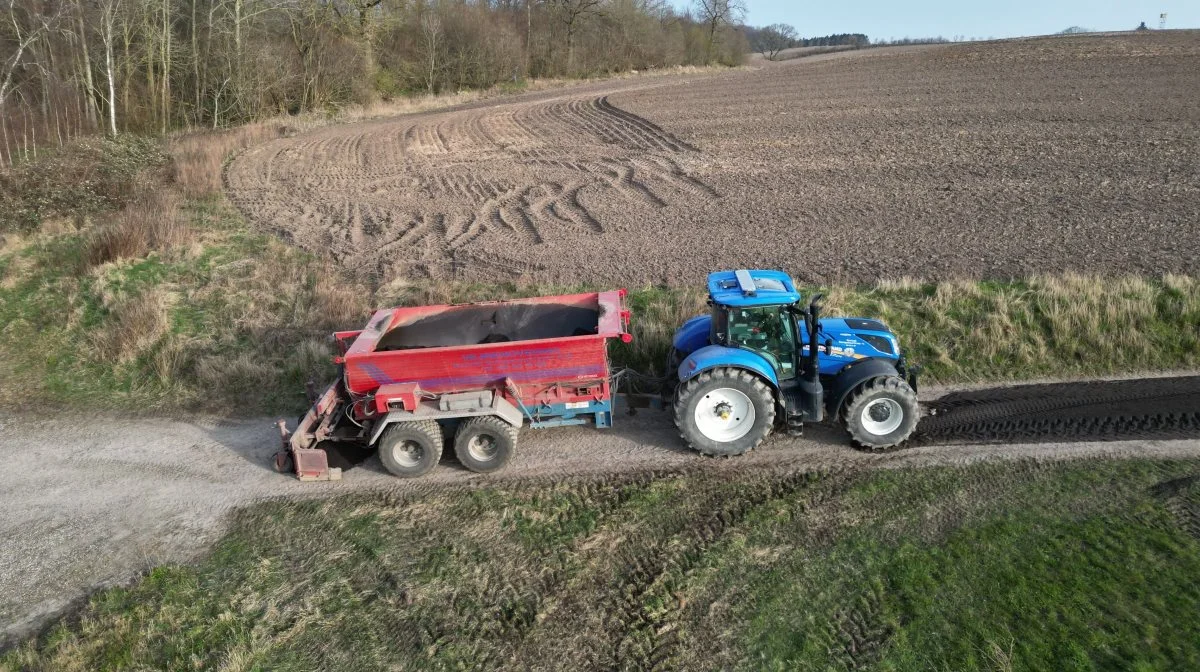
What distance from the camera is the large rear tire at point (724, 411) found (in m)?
7.89

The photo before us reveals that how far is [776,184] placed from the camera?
17297mm

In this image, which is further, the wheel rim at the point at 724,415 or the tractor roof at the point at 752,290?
the wheel rim at the point at 724,415

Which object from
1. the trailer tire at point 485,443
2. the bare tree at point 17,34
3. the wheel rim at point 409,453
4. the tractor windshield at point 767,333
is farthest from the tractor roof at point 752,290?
the bare tree at point 17,34

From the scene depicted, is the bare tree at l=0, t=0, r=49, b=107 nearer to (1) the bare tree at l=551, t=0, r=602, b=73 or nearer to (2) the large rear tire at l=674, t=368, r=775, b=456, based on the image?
(2) the large rear tire at l=674, t=368, r=775, b=456

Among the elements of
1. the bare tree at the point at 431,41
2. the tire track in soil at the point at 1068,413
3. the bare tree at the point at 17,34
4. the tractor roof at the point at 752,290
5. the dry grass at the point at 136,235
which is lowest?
the tire track in soil at the point at 1068,413

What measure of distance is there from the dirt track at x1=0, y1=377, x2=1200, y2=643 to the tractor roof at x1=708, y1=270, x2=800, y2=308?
5.15 feet

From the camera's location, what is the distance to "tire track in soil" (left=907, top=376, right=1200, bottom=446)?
8.19 metres

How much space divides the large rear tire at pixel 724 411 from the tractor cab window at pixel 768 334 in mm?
337

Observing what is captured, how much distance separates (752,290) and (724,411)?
126cm

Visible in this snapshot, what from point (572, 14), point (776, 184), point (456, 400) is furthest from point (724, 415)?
point (572, 14)

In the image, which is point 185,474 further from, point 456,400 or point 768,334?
point 768,334

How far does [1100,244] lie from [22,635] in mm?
14453

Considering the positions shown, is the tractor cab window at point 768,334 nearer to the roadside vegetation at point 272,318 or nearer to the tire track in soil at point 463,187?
the roadside vegetation at point 272,318

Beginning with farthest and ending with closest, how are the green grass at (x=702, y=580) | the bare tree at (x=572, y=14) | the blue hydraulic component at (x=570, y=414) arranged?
the bare tree at (x=572, y=14) < the blue hydraulic component at (x=570, y=414) < the green grass at (x=702, y=580)
